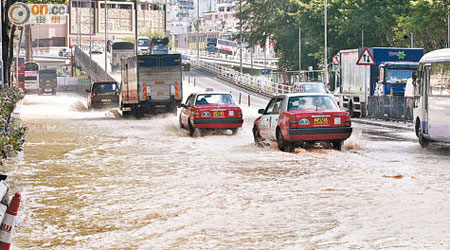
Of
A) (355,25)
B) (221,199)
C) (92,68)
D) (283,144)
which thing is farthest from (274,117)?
(92,68)

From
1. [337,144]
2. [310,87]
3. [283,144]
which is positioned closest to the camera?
[283,144]

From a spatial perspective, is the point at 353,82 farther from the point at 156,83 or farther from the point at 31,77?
the point at 31,77

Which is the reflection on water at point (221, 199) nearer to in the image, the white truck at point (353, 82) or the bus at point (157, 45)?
the white truck at point (353, 82)

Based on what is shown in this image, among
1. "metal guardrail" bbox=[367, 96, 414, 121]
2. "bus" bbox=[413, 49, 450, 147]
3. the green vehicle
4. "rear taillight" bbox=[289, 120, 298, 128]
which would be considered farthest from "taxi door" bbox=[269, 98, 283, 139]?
the green vehicle

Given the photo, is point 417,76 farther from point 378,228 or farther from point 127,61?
point 127,61

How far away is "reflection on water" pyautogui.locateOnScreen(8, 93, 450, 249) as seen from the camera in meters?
8.73

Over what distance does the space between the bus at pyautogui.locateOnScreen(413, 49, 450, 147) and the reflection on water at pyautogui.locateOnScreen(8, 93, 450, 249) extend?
1.58 metres

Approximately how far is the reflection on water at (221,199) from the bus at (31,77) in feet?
264

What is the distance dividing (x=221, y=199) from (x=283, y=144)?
7592 mm

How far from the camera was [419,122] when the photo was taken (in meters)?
21.2

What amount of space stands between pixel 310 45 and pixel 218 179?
7247 centimetres

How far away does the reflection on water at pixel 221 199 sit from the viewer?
8.73 metres

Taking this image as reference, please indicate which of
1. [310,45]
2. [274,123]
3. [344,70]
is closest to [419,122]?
[274,123]

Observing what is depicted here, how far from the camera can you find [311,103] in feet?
63.0
